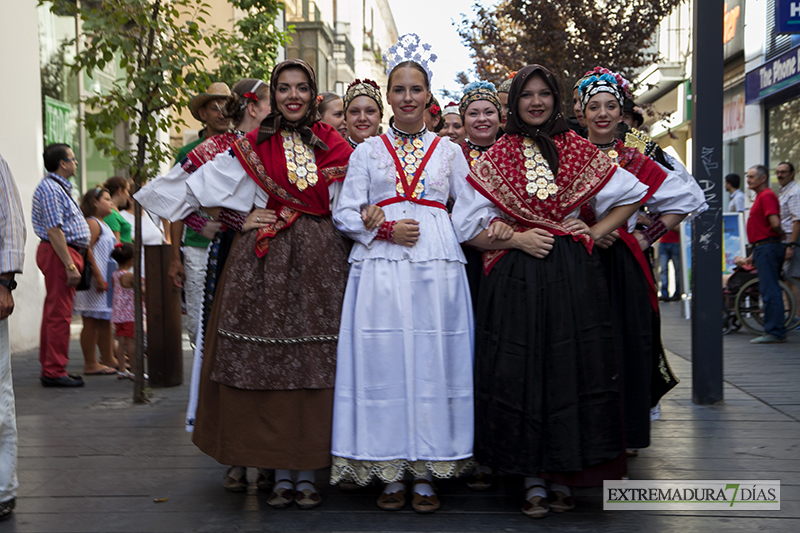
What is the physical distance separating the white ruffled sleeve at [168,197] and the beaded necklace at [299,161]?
694mm

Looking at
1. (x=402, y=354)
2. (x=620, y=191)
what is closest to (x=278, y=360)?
(x=402, y=354)

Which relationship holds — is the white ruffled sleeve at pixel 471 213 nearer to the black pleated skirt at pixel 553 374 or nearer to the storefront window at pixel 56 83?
the black pleated skirt at pixel 553 374

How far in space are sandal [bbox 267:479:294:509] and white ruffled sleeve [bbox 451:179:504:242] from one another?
1530mm

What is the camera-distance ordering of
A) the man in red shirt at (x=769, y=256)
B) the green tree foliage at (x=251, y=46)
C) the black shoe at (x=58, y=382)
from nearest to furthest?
the green tree foliage at (x=251, y=46) < the black shoe at (x=58, y=382) < the man in red shirt at (x=769, y=256)

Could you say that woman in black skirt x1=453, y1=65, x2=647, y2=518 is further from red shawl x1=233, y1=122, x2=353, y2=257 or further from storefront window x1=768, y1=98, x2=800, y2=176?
storefront window x1=768, y1=98, x2=800, y2=176

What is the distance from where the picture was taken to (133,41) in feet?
20.9

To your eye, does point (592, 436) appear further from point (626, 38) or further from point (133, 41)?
point (626, 38)

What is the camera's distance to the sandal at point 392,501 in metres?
4.02

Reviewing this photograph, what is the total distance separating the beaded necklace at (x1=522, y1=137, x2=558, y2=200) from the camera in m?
3.99

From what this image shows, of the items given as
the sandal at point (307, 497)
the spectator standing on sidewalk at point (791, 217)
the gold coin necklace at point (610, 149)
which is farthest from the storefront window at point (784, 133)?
the sandal at point (307, 497)

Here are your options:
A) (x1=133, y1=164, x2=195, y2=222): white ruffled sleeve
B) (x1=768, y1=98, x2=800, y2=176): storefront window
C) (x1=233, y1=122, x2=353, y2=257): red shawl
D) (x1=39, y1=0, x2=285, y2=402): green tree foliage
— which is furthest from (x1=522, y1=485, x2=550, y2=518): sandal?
(x1=768, y1=98, x2=800, y2=176): storefront window

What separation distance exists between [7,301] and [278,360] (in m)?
1.30

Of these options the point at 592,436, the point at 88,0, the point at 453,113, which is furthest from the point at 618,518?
the point at 88,0

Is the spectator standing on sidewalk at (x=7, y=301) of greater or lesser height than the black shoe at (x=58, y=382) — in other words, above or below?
above
